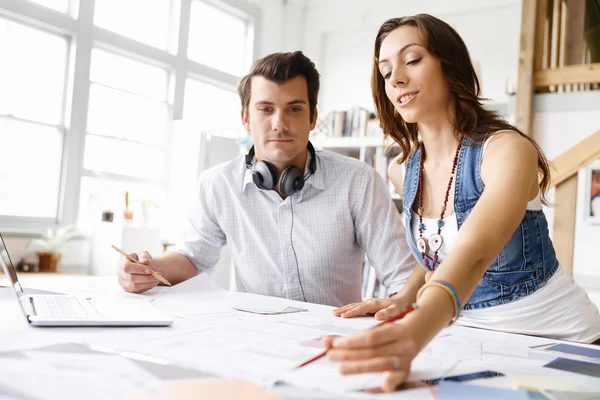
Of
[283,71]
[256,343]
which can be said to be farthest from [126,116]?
[256,343]

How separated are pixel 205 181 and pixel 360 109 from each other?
2.61 metres

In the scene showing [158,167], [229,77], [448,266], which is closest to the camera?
[448,266]

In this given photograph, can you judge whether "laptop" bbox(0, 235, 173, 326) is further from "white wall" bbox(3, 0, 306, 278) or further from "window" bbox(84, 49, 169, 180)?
"white wall" bbox(3, 0, 306, 278)

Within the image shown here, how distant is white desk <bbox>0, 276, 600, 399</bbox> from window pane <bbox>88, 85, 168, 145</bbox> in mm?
3578

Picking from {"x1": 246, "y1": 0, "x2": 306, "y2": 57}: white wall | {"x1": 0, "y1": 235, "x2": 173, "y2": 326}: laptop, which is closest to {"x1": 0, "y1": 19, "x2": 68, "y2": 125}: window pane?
{"x1": 246, "y1": 0, "x2": 306, "y2": 57}: white wall

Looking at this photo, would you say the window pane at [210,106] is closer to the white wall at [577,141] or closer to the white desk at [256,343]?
the white wall at [577,141]

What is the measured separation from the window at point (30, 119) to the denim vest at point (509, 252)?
3.72 metres

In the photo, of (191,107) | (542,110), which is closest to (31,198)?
(191,107)

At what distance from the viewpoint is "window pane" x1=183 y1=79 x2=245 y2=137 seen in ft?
17.4

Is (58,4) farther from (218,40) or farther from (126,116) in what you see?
(218,40)

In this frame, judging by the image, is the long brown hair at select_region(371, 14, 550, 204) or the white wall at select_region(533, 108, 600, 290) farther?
the white wall at select_region(533, 108, 600, 290)

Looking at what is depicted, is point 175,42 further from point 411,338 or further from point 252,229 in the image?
point 411,338

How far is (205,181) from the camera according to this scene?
1739 mm

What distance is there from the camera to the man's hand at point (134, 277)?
1.32 m
